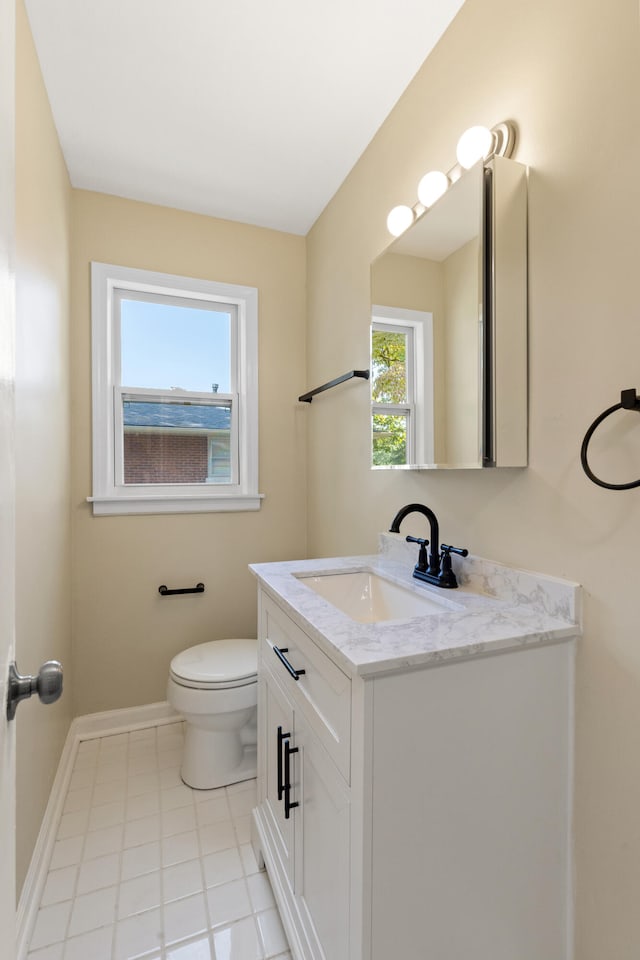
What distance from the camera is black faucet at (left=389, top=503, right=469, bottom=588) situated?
49.6 inches

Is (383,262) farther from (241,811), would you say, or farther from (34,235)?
(241,811)

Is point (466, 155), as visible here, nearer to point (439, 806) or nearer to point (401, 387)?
point (401, 387)

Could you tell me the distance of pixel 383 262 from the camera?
60.5 inches

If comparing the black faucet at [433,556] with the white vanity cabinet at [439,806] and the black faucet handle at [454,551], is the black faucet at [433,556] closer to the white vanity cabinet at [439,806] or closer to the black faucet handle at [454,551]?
the black faucet handle at [454,551]

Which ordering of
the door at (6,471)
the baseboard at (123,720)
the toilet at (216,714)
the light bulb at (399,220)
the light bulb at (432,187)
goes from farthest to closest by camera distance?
the baseboard at (123,720), the toilet at (216,714), the light bulb at (399,220), the light bulb at (432,187), the door at (6,471)

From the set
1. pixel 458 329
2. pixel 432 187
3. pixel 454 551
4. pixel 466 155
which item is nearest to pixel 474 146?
pixel 466 155

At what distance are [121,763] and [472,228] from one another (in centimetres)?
232

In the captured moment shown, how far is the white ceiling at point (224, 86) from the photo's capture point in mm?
1328

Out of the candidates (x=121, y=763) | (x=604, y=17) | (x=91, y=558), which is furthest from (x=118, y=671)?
(x=604, y=17)

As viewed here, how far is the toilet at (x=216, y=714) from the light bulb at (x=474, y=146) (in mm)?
1805

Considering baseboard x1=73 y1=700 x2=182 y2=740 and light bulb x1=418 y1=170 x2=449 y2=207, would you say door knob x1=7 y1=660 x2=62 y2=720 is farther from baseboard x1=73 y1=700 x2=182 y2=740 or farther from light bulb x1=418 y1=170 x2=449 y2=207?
baseboard x1=73 y1=700 x2=182 y2=740

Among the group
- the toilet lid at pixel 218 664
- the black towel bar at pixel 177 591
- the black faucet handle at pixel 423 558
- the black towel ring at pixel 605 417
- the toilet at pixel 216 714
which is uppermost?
the black towel ring at pixel 605 417

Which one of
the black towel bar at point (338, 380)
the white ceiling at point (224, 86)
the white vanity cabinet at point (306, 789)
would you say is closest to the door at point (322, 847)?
the white vanity cabinet at point (306, 789)

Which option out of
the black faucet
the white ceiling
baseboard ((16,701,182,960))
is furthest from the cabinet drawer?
the white ceiling
